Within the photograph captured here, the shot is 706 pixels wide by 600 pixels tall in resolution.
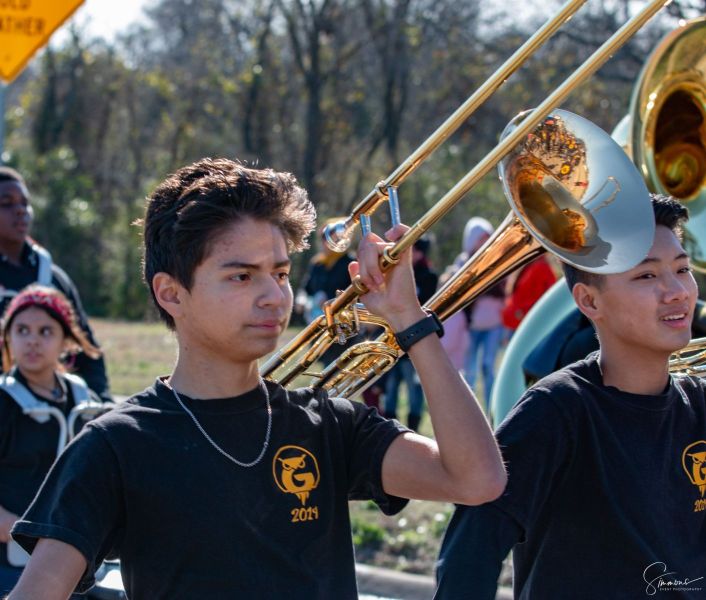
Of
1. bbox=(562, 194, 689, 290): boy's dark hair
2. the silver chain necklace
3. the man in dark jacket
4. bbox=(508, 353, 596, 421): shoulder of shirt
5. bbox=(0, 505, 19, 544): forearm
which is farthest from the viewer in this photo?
the man in dark jacket

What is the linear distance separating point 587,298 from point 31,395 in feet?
6.72

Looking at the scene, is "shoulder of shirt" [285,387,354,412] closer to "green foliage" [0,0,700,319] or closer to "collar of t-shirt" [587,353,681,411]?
"collar of t-shirt" [587,353,681,411]

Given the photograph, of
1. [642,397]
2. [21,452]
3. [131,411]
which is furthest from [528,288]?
[131,411]

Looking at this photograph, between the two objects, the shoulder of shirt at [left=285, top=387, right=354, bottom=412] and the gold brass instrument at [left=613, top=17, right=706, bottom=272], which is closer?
the shoulder of shirt at [left=285, top=387, right=354, bottom=412]

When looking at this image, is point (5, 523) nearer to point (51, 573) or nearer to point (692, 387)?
point (51, 573)

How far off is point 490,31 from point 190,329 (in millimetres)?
14533

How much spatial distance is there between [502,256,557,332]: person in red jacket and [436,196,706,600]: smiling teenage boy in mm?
4460

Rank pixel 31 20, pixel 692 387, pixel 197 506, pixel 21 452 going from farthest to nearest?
pixel 31 20 → pixel 21 452 → pixel 692 387 → pixel 197 506

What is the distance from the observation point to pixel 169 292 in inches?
84.4

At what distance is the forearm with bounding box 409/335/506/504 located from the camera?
6.48 feet

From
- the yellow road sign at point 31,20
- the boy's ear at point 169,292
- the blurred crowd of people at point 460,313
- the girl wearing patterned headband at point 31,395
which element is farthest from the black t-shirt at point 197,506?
the blurred crowd of people at point 460,313

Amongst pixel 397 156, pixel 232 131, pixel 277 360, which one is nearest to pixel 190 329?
pixel 277 360

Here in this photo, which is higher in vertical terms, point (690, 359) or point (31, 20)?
point (31, 20)
